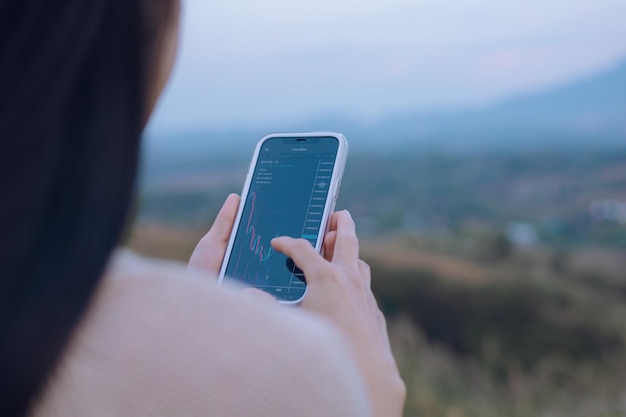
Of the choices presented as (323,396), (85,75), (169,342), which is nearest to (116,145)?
(85,75)

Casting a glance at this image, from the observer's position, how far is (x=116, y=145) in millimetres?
815

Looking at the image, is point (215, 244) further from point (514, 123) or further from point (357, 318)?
point (514, 123)

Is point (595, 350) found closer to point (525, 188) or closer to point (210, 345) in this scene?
point (210, 345)

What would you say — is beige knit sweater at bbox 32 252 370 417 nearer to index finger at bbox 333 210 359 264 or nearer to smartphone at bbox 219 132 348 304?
index finger at bbox 333 210 359 264

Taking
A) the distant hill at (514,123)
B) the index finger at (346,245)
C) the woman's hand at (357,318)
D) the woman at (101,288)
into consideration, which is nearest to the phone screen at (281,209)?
the index finger at (346,245)

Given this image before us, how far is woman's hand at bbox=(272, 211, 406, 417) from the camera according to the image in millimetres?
1083

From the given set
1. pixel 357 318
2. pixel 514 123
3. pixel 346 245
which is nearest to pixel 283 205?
pixel 346 245

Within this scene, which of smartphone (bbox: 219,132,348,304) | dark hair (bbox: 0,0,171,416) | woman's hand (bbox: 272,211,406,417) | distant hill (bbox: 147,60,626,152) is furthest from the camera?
distant hill (bbox: 147,60,626,152)

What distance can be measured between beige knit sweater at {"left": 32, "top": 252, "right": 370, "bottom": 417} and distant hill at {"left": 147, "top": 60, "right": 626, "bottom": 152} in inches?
3386

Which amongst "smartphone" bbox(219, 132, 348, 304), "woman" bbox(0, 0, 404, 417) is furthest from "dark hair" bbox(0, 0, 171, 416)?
"smartphone" bbox(219, 132, 348, 304)

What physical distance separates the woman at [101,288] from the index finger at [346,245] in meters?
0.39

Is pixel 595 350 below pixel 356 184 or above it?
above

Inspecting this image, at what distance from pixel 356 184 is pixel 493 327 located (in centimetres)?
4210

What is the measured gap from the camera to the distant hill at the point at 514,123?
101 meters
